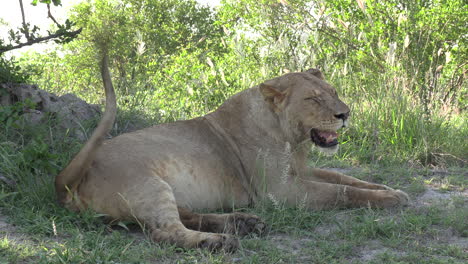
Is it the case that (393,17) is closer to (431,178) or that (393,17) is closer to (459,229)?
(431,178)

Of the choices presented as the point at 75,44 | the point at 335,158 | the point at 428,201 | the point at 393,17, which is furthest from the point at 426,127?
the point at 75,44

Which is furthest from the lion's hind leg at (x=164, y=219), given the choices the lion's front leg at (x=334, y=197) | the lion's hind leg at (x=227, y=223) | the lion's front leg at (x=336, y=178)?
the lion's front leg at (x=336, y=178)

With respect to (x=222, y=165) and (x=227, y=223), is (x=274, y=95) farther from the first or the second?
(x=227, y=223)

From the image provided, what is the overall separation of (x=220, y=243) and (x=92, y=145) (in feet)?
3.20

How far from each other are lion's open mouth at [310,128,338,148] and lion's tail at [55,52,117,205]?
54.8 inches

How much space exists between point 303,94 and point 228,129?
0.60 meters

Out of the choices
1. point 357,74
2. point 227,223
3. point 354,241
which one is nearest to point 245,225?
point 227,223

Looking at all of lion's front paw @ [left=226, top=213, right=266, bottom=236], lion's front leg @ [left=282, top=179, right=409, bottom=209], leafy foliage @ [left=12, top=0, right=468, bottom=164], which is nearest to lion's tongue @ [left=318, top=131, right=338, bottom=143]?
lion's front leg @ [left=282, top=179, right=409, bottom=209]

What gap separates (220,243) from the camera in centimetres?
274

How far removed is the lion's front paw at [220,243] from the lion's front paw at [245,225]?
10.5 inches

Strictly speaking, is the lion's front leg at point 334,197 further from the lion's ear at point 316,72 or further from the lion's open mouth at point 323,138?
the lion's ear at point 316,72

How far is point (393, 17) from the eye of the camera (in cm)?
968

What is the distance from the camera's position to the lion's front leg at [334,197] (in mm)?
3643

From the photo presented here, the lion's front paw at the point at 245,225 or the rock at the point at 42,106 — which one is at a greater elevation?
the rock at the point at 42,106
